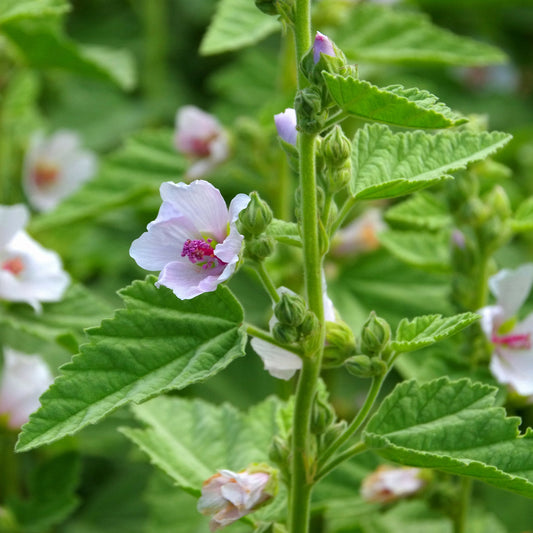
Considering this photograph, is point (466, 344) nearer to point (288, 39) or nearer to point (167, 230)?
point (167, 230)

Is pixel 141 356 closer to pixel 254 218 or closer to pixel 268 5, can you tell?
pixel 254 218

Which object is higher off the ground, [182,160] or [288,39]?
[288,39]

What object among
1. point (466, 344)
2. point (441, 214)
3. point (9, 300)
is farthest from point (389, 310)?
point (9, 300)

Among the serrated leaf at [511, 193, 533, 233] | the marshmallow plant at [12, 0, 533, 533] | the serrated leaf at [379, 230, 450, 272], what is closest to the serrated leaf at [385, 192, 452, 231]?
the serrated leaf at [379, 230, 450, 272]

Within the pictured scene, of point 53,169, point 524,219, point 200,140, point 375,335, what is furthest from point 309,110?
point 53,169

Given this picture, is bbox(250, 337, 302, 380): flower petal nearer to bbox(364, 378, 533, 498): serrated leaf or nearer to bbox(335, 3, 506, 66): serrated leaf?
bbox(364, 378, 533, 498): serrated leaf

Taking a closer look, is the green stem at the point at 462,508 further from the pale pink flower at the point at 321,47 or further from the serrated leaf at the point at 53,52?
the serrated leaf at the point at 53,52
